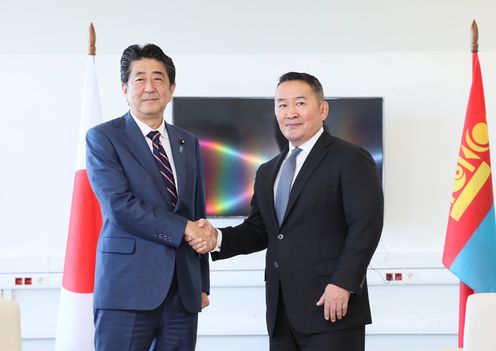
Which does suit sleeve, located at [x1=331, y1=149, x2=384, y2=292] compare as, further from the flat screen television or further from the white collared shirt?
the flat screen television

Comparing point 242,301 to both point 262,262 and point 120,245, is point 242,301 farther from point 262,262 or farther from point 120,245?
point 120,245

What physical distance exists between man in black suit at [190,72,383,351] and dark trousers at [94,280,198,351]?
9.7 inches

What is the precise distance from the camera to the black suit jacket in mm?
2260

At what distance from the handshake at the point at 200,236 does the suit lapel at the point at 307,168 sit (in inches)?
11.2

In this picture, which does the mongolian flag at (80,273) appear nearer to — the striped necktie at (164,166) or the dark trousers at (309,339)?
the striped necktie at (164,166)

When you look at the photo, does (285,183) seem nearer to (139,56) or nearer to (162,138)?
(162,138)

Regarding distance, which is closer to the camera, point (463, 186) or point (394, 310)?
point (463, 186)

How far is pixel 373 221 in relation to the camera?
89.9 inches

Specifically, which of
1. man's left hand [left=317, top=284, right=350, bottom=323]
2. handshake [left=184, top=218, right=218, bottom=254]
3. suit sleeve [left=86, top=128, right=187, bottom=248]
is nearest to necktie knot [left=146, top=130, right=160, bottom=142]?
suit sleeve [left=86, top=128, right=187, bottom=248]

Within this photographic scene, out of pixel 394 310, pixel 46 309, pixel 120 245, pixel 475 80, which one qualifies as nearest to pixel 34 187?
pixel 46 309

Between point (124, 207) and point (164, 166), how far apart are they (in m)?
0.23

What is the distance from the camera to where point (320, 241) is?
7.55ft

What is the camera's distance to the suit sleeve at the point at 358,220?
2.22m

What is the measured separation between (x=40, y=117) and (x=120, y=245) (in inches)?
85.5
